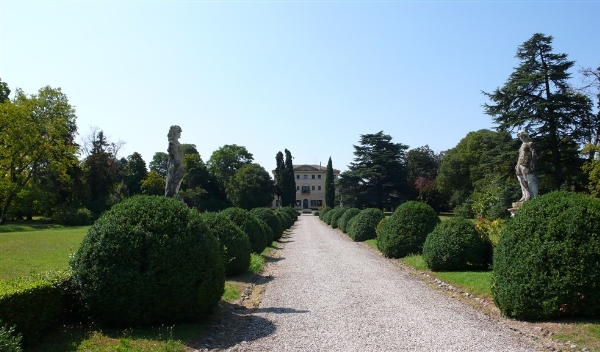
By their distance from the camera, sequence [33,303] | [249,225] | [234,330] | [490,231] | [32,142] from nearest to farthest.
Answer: [33,303] < [234,330] < [490,231] < [249,225] < [32,142]

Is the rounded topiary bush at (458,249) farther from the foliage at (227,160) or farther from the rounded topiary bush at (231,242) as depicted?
the foliage at (227,160)

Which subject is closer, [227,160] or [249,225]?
[249,225]

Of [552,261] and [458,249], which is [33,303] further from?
[458,249]

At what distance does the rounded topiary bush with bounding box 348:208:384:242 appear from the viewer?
80.3 ft

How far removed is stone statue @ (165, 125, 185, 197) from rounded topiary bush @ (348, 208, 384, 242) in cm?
1518

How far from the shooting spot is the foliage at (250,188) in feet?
222

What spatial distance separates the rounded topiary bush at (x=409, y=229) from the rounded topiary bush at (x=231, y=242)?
5.94m

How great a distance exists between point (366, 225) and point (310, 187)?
80.4 meters

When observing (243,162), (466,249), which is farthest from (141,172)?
(466,249)

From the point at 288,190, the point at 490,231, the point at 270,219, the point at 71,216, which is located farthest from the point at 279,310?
the point at 288,190

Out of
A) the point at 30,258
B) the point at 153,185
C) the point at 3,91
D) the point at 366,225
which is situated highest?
the point at 3,91

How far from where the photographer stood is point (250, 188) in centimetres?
6744

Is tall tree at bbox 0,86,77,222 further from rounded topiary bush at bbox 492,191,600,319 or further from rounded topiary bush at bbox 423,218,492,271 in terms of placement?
rounded topiary bush at bbox 492,191,600,319

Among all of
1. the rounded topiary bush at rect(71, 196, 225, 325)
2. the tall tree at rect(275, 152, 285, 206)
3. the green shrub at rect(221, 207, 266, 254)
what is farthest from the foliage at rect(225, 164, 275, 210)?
the rounded topiary bush at rect(71, 196, 225, 325)
